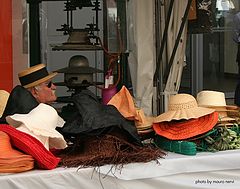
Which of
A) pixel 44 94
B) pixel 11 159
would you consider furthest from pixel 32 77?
pixel 11 159

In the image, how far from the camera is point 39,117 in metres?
2.52

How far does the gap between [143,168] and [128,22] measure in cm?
186

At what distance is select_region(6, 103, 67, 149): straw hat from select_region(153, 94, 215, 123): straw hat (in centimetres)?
57

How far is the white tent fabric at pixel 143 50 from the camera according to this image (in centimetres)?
382

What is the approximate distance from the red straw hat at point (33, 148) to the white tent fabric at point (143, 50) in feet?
4.95

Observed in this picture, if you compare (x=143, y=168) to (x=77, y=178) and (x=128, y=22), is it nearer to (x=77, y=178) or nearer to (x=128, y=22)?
(x=77, y=178)

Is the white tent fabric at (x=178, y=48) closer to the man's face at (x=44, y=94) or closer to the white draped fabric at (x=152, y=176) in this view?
the man's face at (x=44, y=94)

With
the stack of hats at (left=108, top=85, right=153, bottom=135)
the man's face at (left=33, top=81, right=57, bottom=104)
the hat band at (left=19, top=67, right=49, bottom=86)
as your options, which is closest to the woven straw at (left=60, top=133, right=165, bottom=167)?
the stack of hats at (left=108, top=85, right=153, bottom=135)

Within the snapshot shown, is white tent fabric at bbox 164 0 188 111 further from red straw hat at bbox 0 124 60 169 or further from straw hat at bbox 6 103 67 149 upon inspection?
red straw hat at bbox 0 124 60 169

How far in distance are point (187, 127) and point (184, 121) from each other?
0.04 metres

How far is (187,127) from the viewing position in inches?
108

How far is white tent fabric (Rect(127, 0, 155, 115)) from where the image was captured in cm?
382

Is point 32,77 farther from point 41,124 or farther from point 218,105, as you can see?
point 218,105

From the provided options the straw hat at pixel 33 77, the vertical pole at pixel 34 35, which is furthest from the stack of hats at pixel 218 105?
the vertical pole at pixel 34 35
